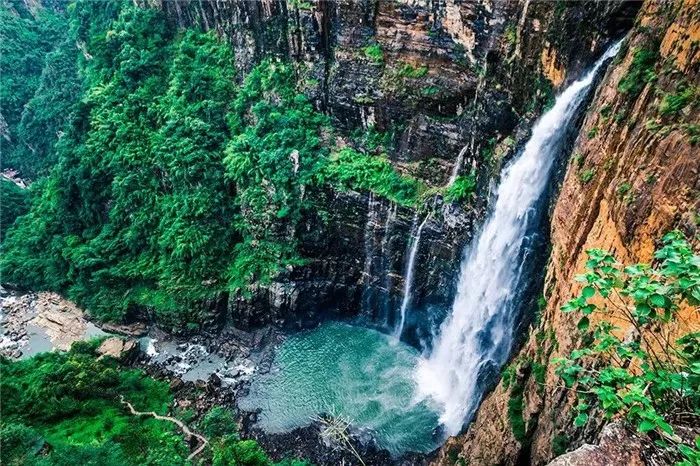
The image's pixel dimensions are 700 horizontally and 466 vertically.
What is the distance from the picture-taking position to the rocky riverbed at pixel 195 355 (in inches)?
543

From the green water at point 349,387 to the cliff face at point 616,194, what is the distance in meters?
3.86

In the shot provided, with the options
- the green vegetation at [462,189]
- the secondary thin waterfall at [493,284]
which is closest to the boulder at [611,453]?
the secondary thin waterfall at [493,284]

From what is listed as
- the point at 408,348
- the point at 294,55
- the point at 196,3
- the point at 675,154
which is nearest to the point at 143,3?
the point at 196,3

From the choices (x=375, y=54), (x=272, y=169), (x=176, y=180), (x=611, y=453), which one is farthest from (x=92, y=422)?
(x=611, y=453)

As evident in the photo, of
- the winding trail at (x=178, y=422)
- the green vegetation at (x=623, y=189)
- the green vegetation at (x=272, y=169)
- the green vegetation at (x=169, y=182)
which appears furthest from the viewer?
the green vegetation at (x=169, y=182)

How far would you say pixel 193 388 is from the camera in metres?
15.7

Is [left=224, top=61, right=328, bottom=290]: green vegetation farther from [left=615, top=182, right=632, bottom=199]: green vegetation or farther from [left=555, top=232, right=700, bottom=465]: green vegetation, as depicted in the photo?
[left=555, top=232, right=700, bottom=465]: green vegetation

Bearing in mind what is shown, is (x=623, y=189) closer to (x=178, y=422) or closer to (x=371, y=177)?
(x=371, y=177)

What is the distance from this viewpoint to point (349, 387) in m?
15.3

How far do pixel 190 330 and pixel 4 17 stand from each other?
73.6 ft

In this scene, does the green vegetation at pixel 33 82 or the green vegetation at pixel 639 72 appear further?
the green vegetation at pixel 33 82

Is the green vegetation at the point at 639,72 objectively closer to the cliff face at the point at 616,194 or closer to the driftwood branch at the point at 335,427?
the cliff face at the point at 616,194

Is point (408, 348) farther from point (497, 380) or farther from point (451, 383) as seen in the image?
point (497, 380)

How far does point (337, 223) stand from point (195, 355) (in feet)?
21.0
